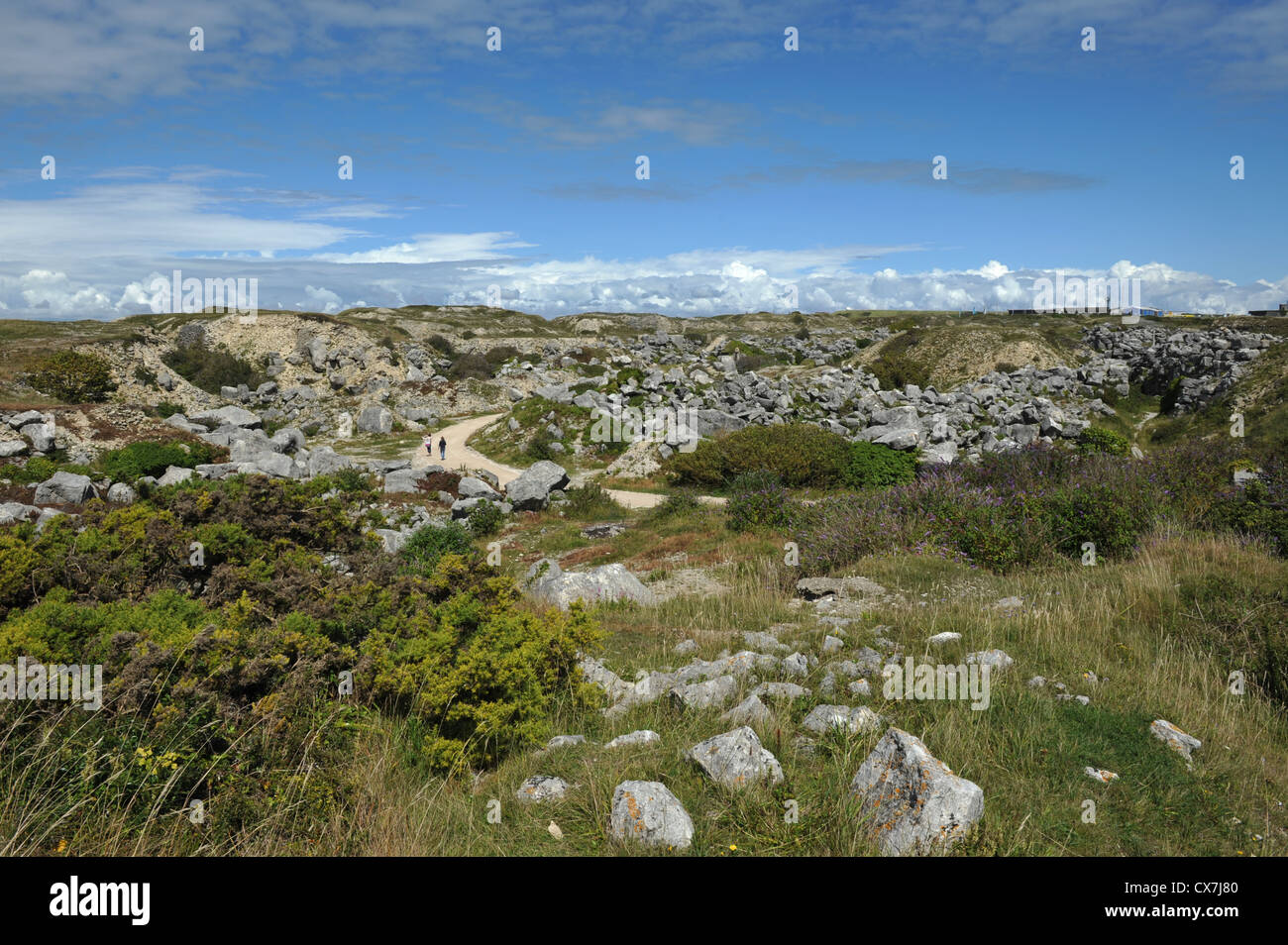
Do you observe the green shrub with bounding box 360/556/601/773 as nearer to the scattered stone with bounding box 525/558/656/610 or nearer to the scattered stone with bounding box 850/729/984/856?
the scattered stone with bounding box 850/729/984/856

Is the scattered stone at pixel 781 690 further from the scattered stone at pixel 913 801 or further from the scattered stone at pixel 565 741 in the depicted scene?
the scattered stone at pixel 913 801

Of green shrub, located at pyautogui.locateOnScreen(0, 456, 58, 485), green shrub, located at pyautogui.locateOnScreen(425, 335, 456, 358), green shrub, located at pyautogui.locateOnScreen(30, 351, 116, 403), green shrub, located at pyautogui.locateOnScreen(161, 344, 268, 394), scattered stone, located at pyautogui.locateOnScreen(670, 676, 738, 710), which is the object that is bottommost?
scattered stone, located at pyautogui.locateOnScreen(670, 676, 738, 710)

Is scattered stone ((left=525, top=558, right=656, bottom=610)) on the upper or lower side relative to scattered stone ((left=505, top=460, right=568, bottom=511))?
lower

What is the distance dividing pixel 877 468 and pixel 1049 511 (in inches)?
540

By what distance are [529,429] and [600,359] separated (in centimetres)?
3230

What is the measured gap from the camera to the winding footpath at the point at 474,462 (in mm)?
26953

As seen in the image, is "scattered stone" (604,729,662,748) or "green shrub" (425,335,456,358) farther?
"green shrub" (425,335,456,358)

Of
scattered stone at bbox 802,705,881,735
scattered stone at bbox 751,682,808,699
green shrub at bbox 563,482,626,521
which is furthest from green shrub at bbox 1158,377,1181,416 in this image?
scattered stone at bbox 802,705,881,735

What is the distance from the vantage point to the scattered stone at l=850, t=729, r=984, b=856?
377cm

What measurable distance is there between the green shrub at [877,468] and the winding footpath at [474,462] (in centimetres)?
522

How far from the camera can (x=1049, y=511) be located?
12.2 meters

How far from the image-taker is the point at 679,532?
66.1 feet

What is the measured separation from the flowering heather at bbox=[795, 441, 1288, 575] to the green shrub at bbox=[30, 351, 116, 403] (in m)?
44.1
